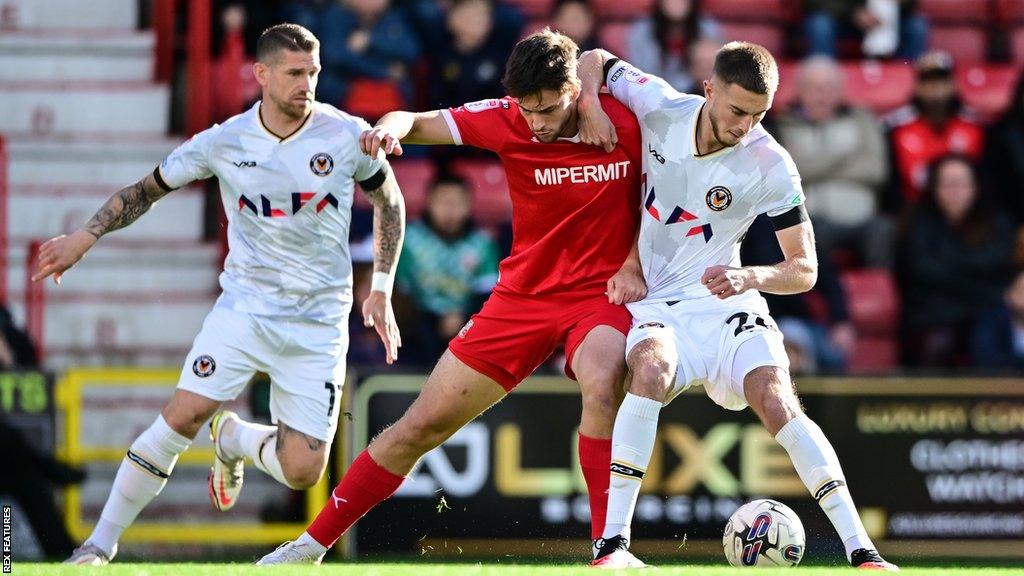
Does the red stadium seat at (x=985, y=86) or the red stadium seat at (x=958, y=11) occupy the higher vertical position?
the red stadium seat at (x=958, y=11)

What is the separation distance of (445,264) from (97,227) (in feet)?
12.9

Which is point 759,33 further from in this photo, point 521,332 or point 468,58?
point 521,332

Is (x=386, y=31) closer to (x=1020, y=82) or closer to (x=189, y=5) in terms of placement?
(x=189, y=5)

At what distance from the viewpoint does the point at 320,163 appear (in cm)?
777

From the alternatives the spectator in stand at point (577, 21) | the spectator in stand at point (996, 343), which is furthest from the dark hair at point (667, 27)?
the spectator in stand at point (996, 343)

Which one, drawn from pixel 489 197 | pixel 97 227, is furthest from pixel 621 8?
pixel 97 227

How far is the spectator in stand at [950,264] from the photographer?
11.7 m

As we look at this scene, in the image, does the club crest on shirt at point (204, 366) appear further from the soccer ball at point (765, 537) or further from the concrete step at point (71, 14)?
the concrete step at point (71, 14)

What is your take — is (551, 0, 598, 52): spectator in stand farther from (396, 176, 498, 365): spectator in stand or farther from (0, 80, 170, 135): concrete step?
(0, 80, 170, 135): concrete step

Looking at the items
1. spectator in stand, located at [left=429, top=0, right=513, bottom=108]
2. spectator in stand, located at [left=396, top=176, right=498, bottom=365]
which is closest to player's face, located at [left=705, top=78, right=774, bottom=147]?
spectator in stand, located at [left=396, top=176, right=498, bottom=365]

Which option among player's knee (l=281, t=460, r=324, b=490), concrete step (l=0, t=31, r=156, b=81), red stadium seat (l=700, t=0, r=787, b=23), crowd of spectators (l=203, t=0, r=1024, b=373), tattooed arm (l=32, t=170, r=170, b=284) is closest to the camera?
tattooed arm (l=32, t=170, r=170, b=284)

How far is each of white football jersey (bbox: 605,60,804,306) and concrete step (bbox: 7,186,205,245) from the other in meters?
5.88

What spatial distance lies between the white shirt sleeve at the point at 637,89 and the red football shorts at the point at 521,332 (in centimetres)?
82

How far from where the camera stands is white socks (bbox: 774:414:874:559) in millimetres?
6492
